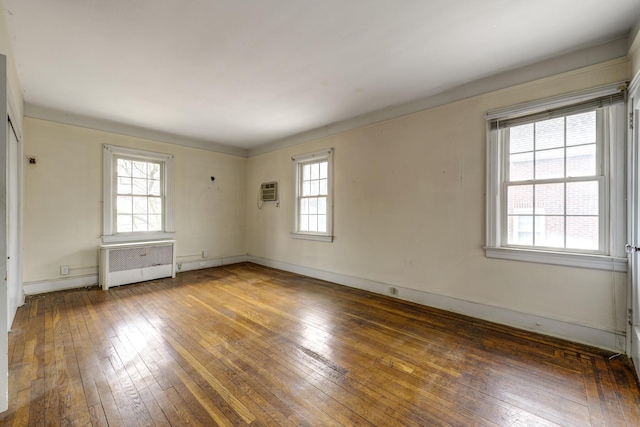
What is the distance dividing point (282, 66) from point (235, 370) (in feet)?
9.23

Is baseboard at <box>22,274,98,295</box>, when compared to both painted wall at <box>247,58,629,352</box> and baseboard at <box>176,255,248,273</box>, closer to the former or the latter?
baseboard at <box>176,255,248,273</box>

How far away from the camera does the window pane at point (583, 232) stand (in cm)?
248

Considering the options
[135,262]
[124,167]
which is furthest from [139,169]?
[135,262]

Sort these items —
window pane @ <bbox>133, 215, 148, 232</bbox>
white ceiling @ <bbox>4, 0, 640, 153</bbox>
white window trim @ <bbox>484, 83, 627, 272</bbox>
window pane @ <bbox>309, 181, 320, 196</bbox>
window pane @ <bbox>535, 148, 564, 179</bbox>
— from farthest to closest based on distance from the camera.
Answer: window pane @ <bbox>309, 181, 320, 196</bbox> → window pane @ <bbox>133, 215, 148, 232</bbox> → window pane @ <bbox>535, 148, 564, 179</bbox> → white window trim @ <bbox>484, 83, 627, 272</bbox> → white ceiling @ <bbox>4, 0, 640, 153</bbox>

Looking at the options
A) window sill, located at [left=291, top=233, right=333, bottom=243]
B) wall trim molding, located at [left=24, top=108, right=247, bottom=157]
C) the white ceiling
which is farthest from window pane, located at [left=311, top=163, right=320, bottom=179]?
wall trim molding, located at [left=24, top=108, right=247, bottom=157]

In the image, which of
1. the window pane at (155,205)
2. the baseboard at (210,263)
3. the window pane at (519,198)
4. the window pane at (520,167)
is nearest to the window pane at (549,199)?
the window pane at (519,198)

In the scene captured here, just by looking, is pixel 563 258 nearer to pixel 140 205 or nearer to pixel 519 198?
pixel 519 198

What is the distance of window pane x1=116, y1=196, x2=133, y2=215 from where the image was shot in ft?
15.3

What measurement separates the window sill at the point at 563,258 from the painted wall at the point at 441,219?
6cm

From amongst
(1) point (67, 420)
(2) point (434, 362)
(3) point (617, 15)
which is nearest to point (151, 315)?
(1) point (67, 420)

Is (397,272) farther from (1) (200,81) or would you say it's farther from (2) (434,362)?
(1) (200,81)

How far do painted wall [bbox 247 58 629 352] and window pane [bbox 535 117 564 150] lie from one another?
0.90ft

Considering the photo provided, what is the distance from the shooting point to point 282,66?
2.77 metres

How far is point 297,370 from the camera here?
6.86ft
